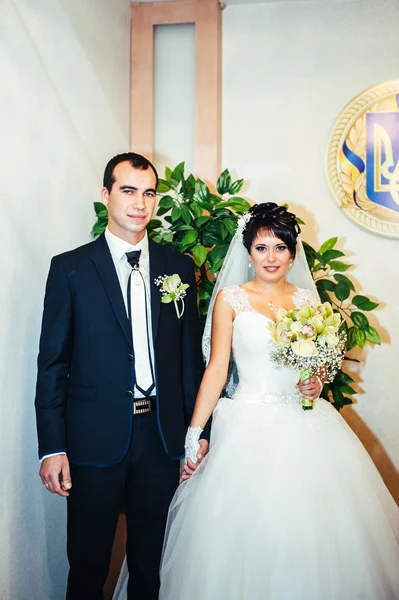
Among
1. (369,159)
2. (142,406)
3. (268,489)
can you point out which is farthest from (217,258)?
(369,159)

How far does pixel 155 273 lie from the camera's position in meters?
2.24

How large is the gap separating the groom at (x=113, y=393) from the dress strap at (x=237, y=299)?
0.32 meters

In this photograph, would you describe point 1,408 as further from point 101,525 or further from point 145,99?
point 145,99

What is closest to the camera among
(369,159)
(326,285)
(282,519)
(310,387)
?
(282,519)

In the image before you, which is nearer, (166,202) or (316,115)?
(166,202)

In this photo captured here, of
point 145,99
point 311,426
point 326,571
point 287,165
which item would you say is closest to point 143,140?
point 145,99

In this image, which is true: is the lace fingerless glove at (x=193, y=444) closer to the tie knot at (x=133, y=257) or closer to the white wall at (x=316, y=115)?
the tie knot at (x=133, y=257)

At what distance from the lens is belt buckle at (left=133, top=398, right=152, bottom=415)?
6.89ft

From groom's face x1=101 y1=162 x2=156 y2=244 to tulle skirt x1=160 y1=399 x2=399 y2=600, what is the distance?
823mm

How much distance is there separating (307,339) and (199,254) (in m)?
0.82

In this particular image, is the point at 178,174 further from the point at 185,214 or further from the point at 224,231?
the point at 224,231

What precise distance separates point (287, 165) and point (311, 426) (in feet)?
6.67

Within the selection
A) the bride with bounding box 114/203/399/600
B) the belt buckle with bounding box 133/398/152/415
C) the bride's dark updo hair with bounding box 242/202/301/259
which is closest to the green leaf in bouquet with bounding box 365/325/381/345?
the bride with bounding box 114/203/399/600

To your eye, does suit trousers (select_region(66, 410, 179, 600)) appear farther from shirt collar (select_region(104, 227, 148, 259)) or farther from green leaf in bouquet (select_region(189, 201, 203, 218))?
green leaf in bouquet (select_region(189, 201, 203, 218))
